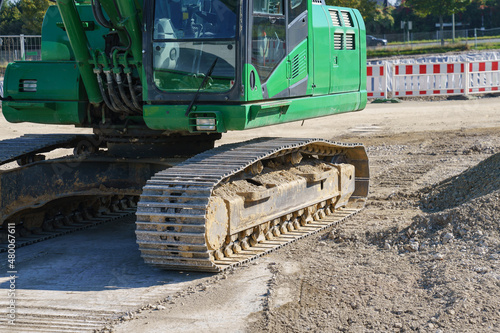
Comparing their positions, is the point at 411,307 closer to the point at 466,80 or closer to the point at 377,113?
the point at 377,113

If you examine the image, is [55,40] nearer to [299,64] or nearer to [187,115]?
[187,115]

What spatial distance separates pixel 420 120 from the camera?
18.6 meters

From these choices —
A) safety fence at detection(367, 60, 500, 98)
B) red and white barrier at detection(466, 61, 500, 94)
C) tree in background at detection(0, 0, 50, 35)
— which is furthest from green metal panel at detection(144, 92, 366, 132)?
tree in background at detection(0, 0, 50, 35)

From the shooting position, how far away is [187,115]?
682 cm

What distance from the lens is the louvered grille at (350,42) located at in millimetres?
8962

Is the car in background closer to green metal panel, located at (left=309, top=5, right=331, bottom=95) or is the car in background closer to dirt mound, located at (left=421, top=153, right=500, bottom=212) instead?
dirt mound, located at (left=421, top=153, right=500, bottom=212)

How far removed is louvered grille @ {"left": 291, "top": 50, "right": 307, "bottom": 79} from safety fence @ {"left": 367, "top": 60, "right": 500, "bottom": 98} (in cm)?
1537

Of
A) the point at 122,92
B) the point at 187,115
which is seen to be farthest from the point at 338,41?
the point at 122,92

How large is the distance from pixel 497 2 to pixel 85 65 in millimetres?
61571

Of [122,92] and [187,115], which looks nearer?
[187,115]

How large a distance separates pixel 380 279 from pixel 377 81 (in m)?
17.7

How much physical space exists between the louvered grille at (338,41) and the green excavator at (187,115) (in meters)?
0.03

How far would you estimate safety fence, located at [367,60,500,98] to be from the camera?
899 inches

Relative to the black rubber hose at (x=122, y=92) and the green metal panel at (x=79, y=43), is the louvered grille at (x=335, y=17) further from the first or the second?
the green metal panel at (x=79, y=43)
